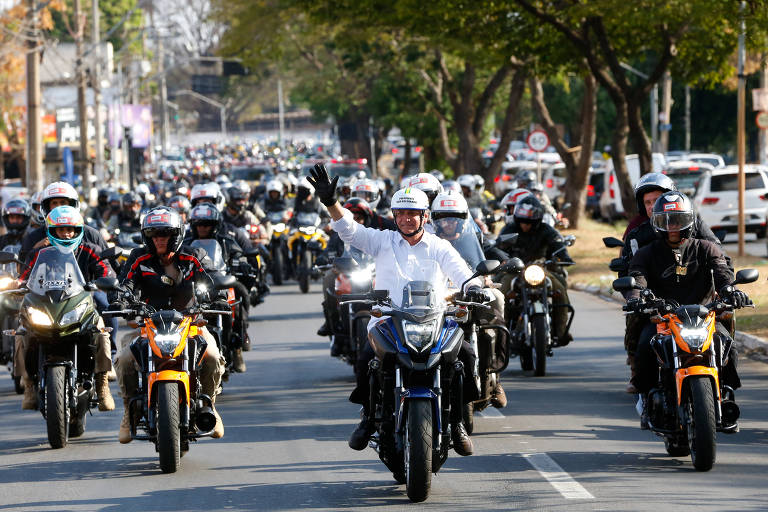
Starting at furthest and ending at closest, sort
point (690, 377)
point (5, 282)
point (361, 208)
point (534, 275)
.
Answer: point (361, 208) < point (534, 275) < point (5, 282) < point (690, 377)

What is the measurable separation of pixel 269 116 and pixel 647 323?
18053 centimetres

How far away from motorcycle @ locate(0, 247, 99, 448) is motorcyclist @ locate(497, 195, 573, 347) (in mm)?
4964

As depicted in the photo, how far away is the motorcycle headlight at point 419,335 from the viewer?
8156mm

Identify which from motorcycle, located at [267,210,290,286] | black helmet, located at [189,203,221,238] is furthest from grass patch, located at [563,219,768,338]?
black helmet, located at [189,203,221,238]

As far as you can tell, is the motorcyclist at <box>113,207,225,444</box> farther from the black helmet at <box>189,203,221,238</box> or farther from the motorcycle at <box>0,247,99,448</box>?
the black helmet at <box>189,203,221,238</box>

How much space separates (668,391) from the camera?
930 centimetres

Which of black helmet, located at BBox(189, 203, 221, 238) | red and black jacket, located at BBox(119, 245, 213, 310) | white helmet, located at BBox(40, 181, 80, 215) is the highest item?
white helmet, located at BBox(40, 181, 80, 215)

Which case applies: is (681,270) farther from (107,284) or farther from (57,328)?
(57,328)

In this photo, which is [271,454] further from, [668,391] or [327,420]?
[668,391]

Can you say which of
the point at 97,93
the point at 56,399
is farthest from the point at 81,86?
the point at 56,399

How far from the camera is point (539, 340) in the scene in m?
13.8

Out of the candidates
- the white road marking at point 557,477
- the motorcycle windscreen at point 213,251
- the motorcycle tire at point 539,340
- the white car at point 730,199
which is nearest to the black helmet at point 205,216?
the motorcycle windscreen at point 213,251

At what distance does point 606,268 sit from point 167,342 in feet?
59.5

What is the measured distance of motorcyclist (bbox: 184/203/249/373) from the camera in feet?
44.2
